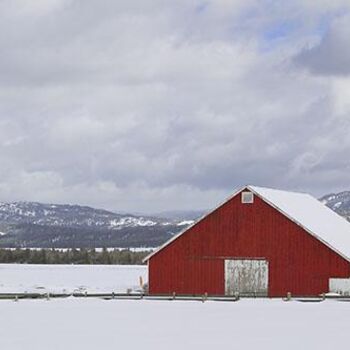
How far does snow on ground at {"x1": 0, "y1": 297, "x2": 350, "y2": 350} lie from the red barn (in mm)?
5313

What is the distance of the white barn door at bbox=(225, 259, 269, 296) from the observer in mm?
51188

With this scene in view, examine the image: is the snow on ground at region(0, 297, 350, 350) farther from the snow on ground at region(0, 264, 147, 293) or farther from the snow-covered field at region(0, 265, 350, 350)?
the snow on ground at region(0, 264, 147, 293)

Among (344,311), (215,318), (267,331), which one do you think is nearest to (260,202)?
(344,311)

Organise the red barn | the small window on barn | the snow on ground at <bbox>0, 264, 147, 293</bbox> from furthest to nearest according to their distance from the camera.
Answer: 1. the snow on ground at <bbox>0, 264, 147, 293</bbox>
2. the small window on barn
3. the red barn

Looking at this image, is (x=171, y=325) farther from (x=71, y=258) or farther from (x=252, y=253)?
(x=71, y=258)

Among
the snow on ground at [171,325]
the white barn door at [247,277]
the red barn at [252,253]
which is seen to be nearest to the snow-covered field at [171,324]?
the snow on ground at [171,325]

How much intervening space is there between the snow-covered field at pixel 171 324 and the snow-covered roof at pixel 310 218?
5973 mm

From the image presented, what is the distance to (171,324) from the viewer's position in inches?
1276

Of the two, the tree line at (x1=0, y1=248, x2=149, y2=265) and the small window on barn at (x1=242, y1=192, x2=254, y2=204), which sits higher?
the small window on barn at (x1=242, y1=192, x2=254, y2=204)

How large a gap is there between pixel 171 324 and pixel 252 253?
19617mm

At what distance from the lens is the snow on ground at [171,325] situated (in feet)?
86.3

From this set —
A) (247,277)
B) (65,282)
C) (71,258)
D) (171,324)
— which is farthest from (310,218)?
(71,258)

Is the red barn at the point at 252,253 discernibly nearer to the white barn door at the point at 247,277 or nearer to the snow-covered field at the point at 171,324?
the white barn door at the point at 247,277

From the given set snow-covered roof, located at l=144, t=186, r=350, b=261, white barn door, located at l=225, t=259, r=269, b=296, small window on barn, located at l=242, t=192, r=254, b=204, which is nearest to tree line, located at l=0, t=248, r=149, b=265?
snow-covered roof, located at l=144, t=186, r=350, b=261
